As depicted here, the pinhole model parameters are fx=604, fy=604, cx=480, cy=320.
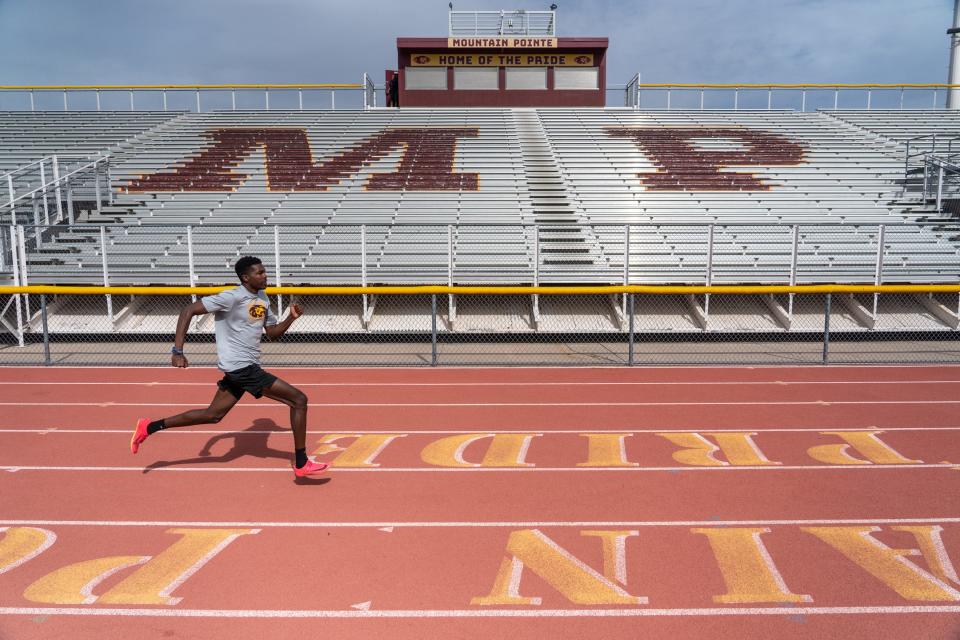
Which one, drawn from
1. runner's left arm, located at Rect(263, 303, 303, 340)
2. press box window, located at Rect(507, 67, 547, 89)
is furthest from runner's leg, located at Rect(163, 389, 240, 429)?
press box window, located at Rect(507, 67, 547, 89)

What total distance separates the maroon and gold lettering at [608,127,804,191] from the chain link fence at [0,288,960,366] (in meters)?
5.54

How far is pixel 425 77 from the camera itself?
2452cm

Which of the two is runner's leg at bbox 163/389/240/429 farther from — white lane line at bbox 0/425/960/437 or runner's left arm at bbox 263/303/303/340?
white lane line at bbox 0/425/960/437

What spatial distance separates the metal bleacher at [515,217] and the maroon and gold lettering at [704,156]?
0.37 metres

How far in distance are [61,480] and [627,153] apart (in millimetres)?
18237

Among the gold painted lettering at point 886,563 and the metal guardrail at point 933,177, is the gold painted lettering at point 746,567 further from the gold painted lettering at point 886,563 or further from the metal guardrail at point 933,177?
the metal guardrail at point 933,177

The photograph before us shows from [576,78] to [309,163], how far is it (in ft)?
38.8

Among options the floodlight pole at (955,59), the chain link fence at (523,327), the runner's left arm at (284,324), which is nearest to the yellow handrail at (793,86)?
the floodlight pole at (955,59)

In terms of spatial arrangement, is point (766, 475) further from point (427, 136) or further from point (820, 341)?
→ point (427, 136)

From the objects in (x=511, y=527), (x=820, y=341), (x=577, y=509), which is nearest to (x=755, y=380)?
(x=820, y=341)

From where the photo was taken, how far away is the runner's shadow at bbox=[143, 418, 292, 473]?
5531 mm

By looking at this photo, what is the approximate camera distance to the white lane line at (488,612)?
3.16 m

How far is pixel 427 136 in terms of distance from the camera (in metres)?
21.5

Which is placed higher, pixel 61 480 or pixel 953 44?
pixel 953 44
